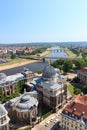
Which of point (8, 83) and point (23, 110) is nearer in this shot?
point (23, 110)

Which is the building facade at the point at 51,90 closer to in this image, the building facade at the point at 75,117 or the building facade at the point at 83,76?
the building facade at the point at 75,117

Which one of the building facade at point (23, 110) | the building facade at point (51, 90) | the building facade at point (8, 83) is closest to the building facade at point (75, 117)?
the building facade at point (23, 110)

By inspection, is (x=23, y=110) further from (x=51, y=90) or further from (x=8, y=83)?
(x=8, y=83)

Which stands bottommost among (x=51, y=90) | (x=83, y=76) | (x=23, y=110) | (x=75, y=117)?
(x=23, y=110)

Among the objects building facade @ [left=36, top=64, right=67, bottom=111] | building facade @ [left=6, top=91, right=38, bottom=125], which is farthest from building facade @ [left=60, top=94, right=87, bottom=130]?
building facade @ [left=36, top=64, right=67, bottom=111]

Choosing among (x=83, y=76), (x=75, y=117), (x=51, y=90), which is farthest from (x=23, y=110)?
(x=83, y=76)

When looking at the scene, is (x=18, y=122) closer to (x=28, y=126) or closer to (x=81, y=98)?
(x=28, y=126)

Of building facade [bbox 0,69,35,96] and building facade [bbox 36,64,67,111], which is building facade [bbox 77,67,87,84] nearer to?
building facade [bbox 36,64,67,111]
